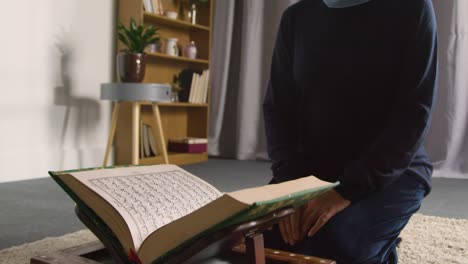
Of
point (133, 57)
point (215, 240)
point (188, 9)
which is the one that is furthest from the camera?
point (188, 9)

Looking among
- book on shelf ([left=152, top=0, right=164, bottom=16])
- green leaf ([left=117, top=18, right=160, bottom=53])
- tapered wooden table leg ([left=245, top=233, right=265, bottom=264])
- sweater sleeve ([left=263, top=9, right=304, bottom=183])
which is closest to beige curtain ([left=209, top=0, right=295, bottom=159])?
book on shelf ([left=152, top=0, right=164, bottom=16])

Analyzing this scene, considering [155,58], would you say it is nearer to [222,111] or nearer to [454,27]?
[222,111]

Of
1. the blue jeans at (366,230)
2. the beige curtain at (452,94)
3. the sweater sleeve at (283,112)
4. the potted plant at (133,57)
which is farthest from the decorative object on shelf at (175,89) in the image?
the blue jeans at (366,230)

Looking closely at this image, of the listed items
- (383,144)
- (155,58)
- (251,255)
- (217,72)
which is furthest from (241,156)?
(251,255)

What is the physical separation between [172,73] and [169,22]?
36 centimetres

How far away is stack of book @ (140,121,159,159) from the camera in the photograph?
3.18 meters

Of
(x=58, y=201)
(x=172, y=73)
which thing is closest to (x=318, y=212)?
(x=58, y=201)

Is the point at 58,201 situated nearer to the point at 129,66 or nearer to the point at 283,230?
the point at 129,66

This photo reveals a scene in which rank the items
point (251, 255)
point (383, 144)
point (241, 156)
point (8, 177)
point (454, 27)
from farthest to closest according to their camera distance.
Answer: point (241, 156) → point (454, 27) → point (8, 177) → point (383, 144) → point (251, 255)

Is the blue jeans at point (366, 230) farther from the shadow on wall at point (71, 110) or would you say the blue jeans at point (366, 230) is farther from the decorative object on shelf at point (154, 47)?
the decorative object on shelf at point (154, 47)

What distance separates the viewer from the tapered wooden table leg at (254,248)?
0.61 metres

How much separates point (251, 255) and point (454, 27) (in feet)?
9.53

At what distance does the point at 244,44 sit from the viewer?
3785 millimetres

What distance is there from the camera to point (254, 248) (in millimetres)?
609
